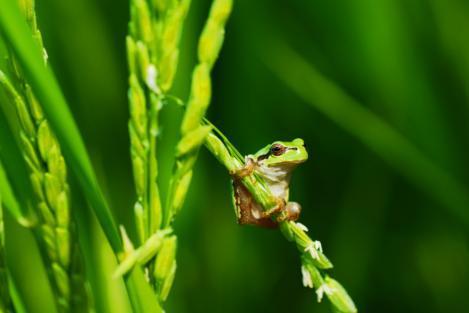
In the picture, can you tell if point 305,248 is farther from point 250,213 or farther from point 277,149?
point 277,149

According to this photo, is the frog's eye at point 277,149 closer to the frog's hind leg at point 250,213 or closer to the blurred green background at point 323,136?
the frog's hind leg at point 250,213

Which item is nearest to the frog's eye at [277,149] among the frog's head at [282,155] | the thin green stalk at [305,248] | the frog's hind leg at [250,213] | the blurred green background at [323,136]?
the frog's head at [282,155]

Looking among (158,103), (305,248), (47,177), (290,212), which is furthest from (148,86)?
(290,212)

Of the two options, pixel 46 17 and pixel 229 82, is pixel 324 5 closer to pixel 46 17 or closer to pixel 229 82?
pixel 229 82

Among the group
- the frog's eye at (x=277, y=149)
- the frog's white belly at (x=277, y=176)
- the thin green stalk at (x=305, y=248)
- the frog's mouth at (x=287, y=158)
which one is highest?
the frog's eye at (x=277, y=149)

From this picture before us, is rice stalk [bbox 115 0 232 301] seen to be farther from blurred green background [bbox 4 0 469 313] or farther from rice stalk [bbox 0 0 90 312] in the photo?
blurred green background [bbox 4 0 469 313]

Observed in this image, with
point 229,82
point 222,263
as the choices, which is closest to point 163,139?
point 229,82

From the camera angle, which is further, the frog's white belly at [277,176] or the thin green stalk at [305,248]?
the frog's white belly at [277,176]
